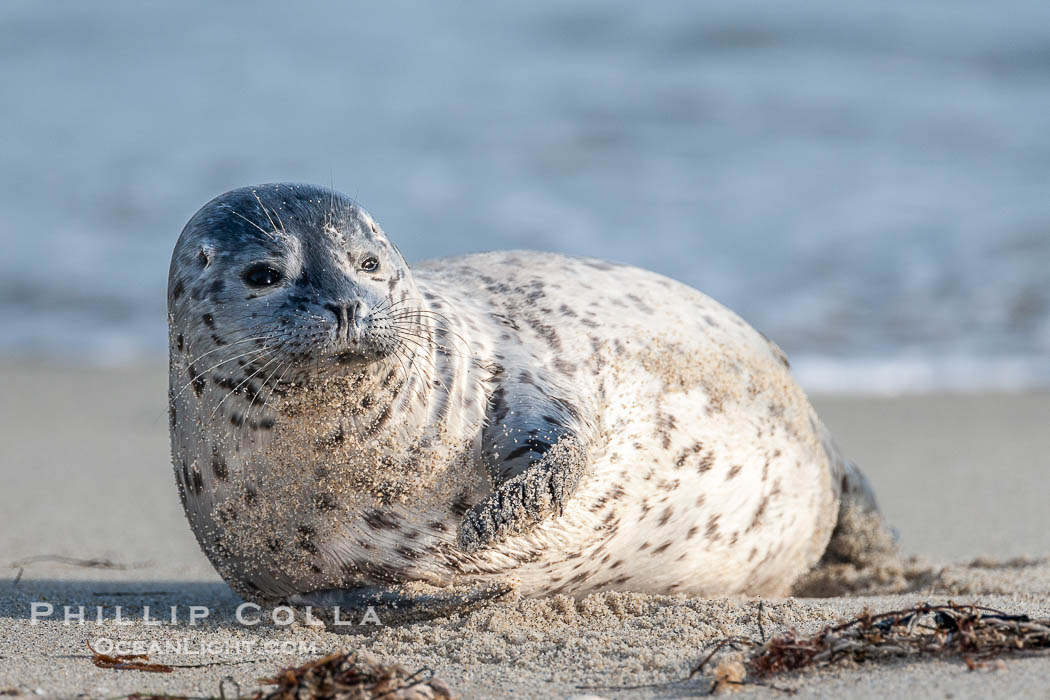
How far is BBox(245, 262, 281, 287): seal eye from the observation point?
2.84 meters

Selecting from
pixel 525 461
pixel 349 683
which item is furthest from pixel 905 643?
pixel 349 683

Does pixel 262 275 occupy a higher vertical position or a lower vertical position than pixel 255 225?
lower

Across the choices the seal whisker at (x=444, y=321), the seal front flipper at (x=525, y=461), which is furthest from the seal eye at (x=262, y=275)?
the seal front flipper at (x=525, y=461)

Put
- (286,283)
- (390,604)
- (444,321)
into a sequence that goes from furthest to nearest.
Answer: (444,321) < (390,604) < (286,283)

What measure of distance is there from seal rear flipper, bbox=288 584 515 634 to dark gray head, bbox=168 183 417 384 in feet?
2.17

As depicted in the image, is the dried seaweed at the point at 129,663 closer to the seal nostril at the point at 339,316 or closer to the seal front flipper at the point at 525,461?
the seal front flipper at the point at 525,461

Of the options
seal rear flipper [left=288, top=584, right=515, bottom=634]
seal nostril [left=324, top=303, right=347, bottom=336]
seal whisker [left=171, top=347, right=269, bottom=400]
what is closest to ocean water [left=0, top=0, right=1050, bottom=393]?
seal rear flipper [left=288, top=584, right=515, bottom=634]

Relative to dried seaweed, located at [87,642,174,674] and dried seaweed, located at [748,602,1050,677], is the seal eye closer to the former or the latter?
dried seaweed, located at [87,642,174,674]

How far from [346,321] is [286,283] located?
23 cm

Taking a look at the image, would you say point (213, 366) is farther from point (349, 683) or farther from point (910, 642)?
point (910, 642)

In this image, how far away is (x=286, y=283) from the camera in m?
2.82

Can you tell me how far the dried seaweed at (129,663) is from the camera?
105 inches

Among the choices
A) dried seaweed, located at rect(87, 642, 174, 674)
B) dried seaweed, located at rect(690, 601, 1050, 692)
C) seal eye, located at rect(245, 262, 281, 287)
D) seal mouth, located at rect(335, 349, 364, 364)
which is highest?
seal eye, located at rect(245, 262, 281, 287)

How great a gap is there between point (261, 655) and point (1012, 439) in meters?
4.86
